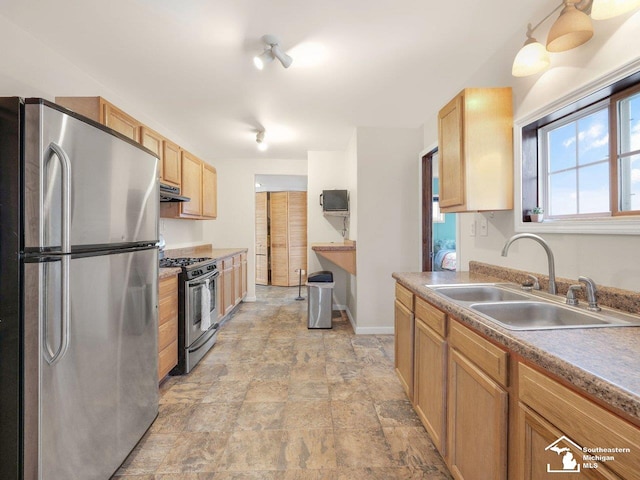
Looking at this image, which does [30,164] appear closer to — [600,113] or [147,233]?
[147,233]

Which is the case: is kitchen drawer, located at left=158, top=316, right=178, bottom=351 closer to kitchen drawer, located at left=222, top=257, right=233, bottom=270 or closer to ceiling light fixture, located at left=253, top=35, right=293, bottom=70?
kitchen drawer, located at left=222, top=257, right=233, bottom=270

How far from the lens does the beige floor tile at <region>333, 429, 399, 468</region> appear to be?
1.49 metres

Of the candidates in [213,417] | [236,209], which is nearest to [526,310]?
[213,417]

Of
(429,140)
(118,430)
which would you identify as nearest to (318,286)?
(429,140)

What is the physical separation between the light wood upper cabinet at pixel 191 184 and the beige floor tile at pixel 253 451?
8.04 ft

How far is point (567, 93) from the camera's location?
1.36 meters

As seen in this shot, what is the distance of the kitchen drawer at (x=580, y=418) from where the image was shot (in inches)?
22.6

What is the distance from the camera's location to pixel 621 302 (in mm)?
1131

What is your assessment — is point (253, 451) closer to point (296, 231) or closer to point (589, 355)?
point (589, 355)

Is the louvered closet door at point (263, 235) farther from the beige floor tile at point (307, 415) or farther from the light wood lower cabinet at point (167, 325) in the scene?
the beige floor tile at point (307, 415)

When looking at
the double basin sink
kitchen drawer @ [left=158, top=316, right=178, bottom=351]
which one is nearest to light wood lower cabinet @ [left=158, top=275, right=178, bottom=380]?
kitchen drawer @ [left=158, top=316, right=178, bottom=351]

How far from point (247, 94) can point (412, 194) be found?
209cm

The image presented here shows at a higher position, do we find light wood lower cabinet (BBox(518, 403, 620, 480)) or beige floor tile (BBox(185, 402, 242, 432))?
light wood lower cabinet (BBox(518, 403, 620, 480))

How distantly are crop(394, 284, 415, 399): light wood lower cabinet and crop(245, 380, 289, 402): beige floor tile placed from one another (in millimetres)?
882
